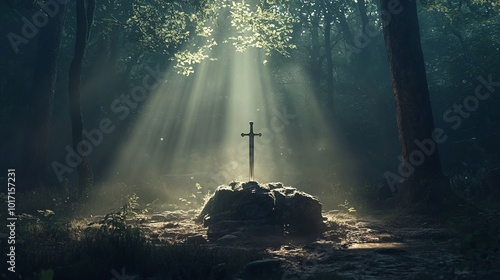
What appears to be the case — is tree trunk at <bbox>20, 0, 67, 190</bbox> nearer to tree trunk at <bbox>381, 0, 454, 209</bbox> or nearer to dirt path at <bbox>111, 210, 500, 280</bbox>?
dirt path at <bbox>111, 210, 500, 280</bbox>

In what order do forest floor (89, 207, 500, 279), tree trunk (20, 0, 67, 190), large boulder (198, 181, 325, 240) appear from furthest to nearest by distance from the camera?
tree trunk (20, 0, 67, 190) → large boulder (198, 181, 325, 240) → forest floor (89, 207, 500, 279)

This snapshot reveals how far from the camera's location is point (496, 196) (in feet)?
49.2

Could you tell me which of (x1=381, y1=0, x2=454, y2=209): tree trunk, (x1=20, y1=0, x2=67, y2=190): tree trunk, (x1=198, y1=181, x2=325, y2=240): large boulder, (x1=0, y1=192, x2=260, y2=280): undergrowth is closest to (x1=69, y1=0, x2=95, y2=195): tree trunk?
(x1=20, y1=0, x2=67, y2=190): tree trunk

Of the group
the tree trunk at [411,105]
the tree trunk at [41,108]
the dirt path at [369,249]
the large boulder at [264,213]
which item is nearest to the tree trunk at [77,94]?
the tree trunk at [41,108]

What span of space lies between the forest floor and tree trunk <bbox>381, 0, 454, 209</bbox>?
1.24 m

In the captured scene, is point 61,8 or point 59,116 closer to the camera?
point 61,8

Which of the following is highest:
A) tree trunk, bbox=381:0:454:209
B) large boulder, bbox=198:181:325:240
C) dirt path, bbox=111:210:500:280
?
tree trunk, bbox=381:0:454:209

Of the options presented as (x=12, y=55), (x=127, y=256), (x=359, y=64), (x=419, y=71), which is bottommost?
(x=127, y=256)

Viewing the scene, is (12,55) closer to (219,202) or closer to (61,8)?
(61,8)

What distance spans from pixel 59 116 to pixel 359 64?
75.2ft

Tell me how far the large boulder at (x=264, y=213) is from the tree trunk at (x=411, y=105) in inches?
130

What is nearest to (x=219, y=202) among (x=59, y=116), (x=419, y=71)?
(x=419, y=71)

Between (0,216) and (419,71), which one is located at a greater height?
(419,71)

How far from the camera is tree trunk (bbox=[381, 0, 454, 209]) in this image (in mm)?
13867
